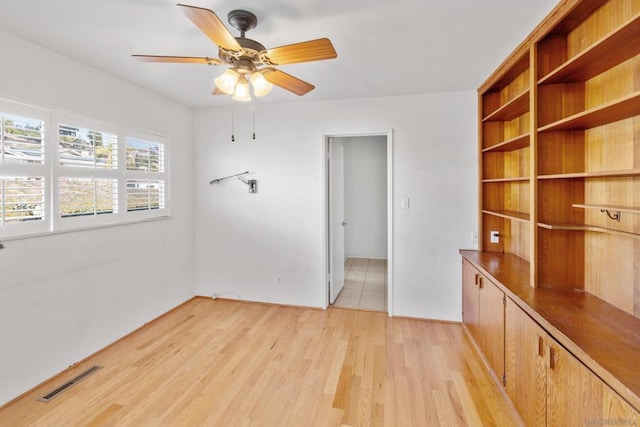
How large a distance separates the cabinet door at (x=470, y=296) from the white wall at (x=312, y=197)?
0.52 feet

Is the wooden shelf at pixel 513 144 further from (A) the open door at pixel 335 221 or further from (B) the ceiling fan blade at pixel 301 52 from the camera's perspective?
(A) the open door at pixel 335 221

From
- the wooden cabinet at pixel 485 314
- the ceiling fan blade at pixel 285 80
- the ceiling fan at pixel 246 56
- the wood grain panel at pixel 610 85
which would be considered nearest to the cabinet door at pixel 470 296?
the wooden cabinet at pixel 485 314

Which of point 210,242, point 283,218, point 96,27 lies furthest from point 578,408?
point 210,242

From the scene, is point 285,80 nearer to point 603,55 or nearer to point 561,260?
point 603,55

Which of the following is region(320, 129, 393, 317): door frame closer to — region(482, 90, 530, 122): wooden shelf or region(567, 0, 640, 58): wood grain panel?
region(482, 90, 530, 122): wooden shelf

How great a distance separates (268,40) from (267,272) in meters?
2.57

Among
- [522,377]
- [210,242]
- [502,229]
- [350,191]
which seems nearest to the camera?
[522,377]

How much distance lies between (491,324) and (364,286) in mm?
2275

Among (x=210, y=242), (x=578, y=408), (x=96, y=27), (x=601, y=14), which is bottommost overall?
(x=578, y=408)

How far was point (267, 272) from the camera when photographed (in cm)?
375

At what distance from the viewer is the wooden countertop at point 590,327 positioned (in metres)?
1.08

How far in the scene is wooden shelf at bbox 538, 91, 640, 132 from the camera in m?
1.31

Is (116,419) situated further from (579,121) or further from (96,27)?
(579,121)

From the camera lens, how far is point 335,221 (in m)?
3.95
